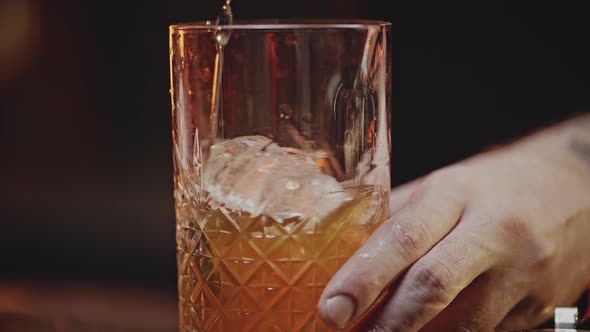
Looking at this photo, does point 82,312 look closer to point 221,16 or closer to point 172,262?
point 172,262

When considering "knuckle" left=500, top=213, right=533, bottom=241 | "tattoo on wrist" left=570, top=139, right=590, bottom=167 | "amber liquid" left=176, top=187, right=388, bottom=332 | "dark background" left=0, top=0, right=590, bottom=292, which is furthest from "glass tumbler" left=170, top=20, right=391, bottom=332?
"dark background" left=0, top=0, right=590, bottom=292

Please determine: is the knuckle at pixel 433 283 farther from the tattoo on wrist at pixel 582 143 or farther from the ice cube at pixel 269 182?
the tattoo on wrist at pixel 582 143

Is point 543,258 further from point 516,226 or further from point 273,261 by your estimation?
point 273,261

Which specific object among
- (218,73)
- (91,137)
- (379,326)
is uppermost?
(218,73)

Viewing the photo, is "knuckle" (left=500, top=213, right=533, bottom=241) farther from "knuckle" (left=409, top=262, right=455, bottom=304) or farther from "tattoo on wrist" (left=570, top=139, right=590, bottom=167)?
"tattoo on wrist" (left=570, top=139, right=590, bottom=167)

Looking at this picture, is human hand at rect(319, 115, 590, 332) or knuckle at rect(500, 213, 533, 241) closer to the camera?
human hand at rect(319, 115, 590, 332)

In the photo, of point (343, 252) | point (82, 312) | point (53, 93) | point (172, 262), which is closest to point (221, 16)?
point (343, 252)

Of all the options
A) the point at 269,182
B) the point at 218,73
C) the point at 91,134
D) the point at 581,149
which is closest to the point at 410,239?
the point at 269,182
